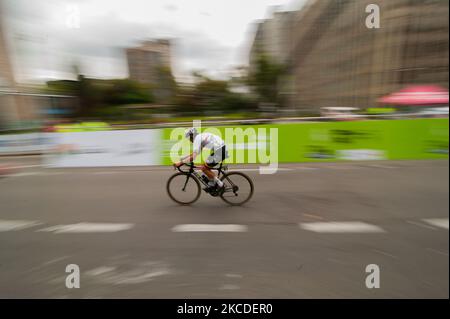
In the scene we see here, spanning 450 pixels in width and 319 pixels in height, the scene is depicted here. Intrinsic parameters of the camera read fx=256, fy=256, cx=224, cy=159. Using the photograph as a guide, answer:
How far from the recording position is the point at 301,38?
22.9m

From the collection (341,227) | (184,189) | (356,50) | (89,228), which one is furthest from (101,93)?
(356,50)

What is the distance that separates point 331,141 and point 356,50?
17.3 meters

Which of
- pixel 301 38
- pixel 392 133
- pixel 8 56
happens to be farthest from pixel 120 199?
pixel 301 38

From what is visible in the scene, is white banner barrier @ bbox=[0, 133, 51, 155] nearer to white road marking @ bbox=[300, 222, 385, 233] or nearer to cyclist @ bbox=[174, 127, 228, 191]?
cyclist @ bbox=[174, 127, 228, 191]

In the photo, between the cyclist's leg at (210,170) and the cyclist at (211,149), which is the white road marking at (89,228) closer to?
the cyclist at (211,149)

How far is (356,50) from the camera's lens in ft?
66.1

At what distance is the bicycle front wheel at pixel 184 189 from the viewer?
4.95 meters

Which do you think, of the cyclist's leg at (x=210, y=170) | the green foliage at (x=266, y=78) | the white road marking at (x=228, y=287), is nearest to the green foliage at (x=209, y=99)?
the green foliage at (x=266, y=78)

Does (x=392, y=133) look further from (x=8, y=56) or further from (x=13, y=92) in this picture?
(x=8, y=56)

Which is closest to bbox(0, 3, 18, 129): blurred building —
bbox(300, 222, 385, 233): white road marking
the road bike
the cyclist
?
the road bike

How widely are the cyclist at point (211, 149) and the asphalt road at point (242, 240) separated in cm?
48

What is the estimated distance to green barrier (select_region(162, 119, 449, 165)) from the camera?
6.37 metres

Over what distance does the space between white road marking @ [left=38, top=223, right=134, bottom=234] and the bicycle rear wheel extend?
1762mm

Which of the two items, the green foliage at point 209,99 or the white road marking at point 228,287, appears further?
the green foliage at point 209,99
